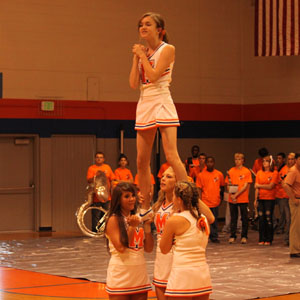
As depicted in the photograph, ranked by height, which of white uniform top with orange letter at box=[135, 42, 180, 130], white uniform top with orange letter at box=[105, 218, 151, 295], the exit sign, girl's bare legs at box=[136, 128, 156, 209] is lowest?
white uniform top with orange letter at box=[105, 218, 151, 295]

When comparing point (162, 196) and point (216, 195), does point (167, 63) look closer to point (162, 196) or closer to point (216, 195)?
point (162, 196)

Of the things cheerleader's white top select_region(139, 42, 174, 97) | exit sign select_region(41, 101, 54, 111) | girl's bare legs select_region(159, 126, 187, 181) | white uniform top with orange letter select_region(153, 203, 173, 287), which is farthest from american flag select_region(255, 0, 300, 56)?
white uniform top with orange letter select_region(153, 203, 173, 287)

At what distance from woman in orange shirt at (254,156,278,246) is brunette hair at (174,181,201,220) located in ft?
25.9

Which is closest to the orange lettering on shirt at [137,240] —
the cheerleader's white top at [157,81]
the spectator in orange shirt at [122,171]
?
the cheerleader's white top at [157,81]

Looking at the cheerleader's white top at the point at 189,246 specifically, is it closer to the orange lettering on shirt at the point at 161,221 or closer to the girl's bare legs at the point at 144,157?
the orange lettering on shirt at the point at 161,221

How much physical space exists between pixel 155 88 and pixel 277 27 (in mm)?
12113

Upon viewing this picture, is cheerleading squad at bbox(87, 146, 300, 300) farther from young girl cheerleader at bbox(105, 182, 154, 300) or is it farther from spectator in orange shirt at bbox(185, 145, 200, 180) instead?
spectator in orange shirt at bbox(185, 145, 200, 180)

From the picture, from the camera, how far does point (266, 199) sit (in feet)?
42.9

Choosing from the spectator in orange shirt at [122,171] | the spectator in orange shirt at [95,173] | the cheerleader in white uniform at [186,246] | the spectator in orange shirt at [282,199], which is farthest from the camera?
the spectator in orange shirt at [122,171]

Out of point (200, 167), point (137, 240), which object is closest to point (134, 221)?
point (137, 240)

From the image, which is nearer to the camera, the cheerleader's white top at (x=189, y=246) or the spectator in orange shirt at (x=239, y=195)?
the cheerleader's white top at (x=189, y=246)

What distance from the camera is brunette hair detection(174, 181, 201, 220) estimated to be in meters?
5.23

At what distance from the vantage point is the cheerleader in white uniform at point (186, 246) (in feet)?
17.0

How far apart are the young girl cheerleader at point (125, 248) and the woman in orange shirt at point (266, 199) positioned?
25.9 feet
